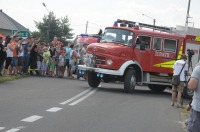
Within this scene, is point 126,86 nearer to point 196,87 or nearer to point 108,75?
point 108,75

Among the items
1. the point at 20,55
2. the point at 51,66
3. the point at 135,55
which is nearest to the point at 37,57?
the point at 51,66

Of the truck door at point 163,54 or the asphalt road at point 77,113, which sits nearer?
the asphalt road at point 77,113

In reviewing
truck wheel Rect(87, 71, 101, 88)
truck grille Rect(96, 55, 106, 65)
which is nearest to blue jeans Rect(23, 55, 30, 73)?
truck wheel Rect(87, 71, 101, 88)

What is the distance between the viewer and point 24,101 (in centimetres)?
1318

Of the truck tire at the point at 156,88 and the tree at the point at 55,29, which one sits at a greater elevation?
the tree at the point at 55,29

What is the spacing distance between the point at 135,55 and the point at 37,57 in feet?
22.4

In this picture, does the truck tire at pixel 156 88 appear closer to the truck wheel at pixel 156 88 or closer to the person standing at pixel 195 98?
the truck wheel at pixel 156 88

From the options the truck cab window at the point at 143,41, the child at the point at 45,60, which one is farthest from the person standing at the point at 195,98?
the child at the point at 45,60

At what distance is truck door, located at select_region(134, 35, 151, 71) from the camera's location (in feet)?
64.1

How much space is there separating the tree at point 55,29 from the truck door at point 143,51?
2988 inches

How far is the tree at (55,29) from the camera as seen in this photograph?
316ft

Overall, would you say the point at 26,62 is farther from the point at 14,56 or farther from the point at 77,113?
the point at 77,113

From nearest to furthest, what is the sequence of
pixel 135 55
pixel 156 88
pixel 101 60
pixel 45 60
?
pixel 101 60 → pixel 135 55 → pixel 156 88 → pixel 45 60

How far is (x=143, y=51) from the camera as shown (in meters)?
19.7
